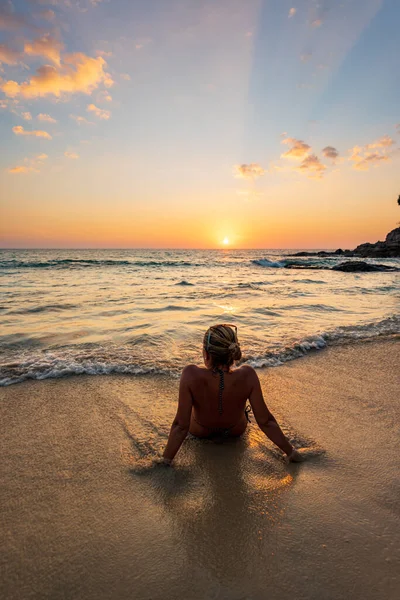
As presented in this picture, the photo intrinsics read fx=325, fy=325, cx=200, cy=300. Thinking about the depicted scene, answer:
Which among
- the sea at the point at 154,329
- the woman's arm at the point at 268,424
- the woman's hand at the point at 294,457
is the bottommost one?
the sea at the point at 154,329

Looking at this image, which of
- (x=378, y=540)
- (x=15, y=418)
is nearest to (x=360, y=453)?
(x=378, y=540)

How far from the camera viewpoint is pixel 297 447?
280cm

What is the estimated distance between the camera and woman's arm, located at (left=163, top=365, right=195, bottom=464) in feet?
8.23

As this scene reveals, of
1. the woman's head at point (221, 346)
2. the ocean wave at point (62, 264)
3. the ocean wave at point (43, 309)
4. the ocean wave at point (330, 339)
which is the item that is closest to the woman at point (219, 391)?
the woman's head at point (221, 346)

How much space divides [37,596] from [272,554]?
1.16 metres

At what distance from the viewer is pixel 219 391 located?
2.62m

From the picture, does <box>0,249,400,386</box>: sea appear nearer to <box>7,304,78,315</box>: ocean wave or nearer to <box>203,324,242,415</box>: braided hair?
<box>7,304,78,315</box>: ocean wave

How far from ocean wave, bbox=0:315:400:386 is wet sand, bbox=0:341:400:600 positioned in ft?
2.44

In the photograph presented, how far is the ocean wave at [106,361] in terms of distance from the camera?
14.2ft

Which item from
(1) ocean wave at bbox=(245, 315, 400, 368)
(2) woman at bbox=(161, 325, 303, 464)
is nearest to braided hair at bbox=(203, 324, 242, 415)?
(2) woman at bbox=(161, 325, 303, 464)

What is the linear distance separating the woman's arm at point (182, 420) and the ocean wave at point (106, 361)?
75.4 inches

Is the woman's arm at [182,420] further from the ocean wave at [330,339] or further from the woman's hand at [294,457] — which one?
the ocean wave at [330,339]

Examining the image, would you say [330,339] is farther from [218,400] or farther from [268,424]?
[218,400]

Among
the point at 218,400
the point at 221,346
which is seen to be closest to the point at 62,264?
the point at 218,400
